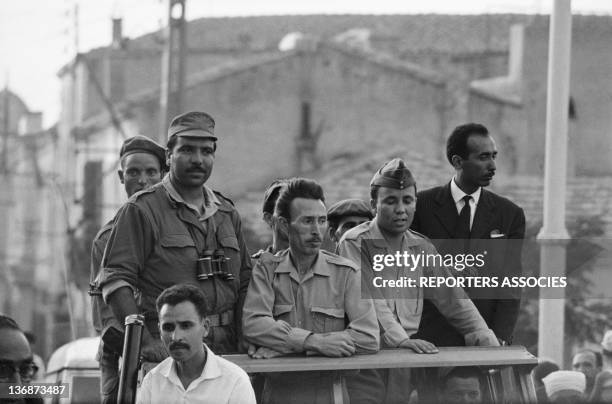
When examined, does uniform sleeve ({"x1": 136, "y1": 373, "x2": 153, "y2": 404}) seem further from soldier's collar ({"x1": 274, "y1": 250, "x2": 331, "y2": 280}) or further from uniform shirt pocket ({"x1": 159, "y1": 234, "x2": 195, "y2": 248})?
soldier's collar ({"x1": 274, "y1": 250, "x2": 331, "y2": 280})

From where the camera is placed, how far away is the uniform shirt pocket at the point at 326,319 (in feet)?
27.8

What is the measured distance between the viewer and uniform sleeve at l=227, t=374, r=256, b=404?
763cm

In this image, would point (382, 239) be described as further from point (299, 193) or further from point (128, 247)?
point (128, 247)

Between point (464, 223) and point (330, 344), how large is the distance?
1.74 m

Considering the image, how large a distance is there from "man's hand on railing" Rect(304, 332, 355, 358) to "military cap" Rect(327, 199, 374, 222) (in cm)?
196

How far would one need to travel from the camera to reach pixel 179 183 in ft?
28.4

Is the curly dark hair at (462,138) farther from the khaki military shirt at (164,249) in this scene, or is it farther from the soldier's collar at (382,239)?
the khaki military shirt at (164,249)

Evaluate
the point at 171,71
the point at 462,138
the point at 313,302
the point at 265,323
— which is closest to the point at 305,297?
the point at 313,302

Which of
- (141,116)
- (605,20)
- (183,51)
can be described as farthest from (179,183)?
(605,20)

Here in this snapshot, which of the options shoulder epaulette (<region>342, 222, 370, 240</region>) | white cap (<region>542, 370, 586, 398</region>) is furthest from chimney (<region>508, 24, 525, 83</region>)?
shoulder epaulette (<region>342, 222, 370, 240</region>)

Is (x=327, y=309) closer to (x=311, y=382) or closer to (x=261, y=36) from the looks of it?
(x=311, y=382)

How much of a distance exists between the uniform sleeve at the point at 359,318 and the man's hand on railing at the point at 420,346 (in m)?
0.22

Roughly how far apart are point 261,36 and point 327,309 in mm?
41600

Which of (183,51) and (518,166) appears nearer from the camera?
(183,51)
